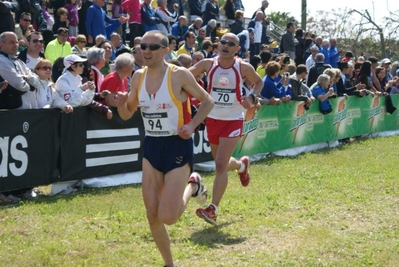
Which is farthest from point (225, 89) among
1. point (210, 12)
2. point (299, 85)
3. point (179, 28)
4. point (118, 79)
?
point (210, 12)

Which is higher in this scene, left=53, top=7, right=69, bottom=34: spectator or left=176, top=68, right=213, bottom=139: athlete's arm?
left=53, top=7, right=69, bottom=34: spectator

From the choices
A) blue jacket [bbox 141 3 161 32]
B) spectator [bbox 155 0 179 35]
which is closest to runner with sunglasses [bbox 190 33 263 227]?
blue jacket [bbox 141 3 161 32]

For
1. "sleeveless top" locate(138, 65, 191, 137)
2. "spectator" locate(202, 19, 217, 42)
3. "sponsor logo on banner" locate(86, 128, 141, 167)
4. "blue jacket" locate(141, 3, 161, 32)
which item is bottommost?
"sponsor logo on banner" locate(86, 128, 141, 167)

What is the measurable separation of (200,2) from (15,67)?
1225 centimetres

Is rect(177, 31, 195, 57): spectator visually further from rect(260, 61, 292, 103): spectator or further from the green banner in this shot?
the green banner

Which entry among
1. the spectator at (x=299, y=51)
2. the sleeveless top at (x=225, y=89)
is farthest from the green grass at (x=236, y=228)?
the spectator at (x=299, y=51)

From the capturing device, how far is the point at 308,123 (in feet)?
54.2

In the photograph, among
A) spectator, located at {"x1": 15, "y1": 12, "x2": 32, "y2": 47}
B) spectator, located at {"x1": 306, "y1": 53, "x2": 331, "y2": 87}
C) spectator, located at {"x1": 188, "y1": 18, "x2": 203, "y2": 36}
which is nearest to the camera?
spectator, located at {"x1": 15, "y1": 12, "x2": 32, "y2": 47}

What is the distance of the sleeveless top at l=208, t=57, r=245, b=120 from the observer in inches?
344

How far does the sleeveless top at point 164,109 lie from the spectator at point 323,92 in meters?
10.9

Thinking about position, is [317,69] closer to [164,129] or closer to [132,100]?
[132,100]

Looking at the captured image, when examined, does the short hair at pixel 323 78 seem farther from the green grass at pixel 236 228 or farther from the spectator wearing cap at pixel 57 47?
the spectator wearing cap at pixel 57 47

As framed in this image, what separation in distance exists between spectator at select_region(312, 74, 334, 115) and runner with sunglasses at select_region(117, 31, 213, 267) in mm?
10792

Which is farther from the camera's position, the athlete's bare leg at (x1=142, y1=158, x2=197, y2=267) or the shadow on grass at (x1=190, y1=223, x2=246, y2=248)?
the shadow on grass at (x1=190, y1=223, x2=246, y2=248)
